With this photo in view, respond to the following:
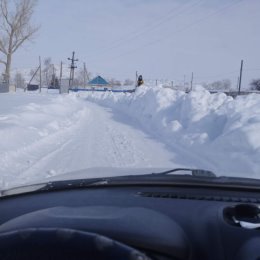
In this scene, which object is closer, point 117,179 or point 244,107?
point 117,179

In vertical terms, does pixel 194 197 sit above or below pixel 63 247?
below

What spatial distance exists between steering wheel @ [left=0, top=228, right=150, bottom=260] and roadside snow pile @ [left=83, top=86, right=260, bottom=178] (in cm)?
629

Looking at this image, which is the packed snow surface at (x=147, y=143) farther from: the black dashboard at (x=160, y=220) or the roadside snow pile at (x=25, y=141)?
the black dashboard at (x=160, y=220)

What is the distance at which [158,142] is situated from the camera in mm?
12281

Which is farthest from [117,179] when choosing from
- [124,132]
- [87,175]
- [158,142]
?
[124,132]

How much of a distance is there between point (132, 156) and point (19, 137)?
2.86 metres

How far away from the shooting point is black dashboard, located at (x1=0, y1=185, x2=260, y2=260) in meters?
1.62

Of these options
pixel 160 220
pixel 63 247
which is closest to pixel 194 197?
pixel 160 220

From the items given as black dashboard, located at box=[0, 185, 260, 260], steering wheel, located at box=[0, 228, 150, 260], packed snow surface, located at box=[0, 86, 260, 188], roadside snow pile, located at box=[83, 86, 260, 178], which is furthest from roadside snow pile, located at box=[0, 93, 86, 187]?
steering wheel, located at box=[0, 228, 150, 260]

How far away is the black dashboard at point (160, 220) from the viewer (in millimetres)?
1621

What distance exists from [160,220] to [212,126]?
10.9 metres

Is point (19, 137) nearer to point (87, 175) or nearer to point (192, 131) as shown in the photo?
point (192, 131)

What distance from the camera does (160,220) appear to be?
1.88 metres

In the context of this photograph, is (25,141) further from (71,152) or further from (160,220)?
(160,220)
